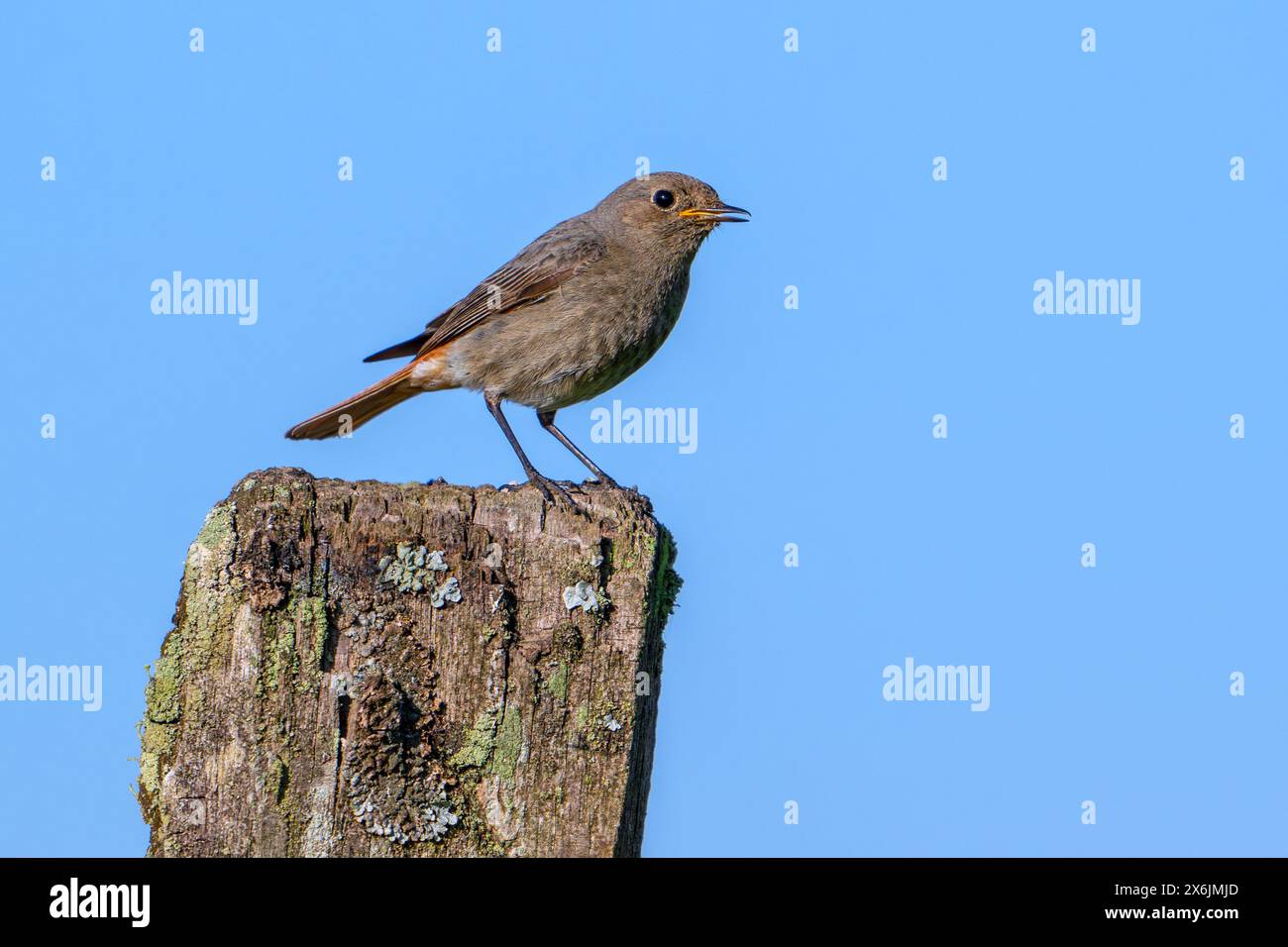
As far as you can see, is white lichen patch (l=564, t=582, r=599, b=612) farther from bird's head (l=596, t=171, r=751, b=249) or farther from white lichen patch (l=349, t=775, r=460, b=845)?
bird's head (l=596, t=171, r=751, b=249)

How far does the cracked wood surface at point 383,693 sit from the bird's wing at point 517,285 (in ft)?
15.7

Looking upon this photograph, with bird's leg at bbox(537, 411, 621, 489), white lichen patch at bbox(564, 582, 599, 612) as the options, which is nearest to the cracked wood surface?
white lichen patch at bbox(564, 582, 599, 612)

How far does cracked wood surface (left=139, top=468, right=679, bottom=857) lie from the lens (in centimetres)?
425

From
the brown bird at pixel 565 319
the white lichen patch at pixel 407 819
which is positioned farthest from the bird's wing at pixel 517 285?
the white lichen patch at pixel 407 819

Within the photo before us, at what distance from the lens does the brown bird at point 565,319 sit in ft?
29.6

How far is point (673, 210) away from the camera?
9727mm

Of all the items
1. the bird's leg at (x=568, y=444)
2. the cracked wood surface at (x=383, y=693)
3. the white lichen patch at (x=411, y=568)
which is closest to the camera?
the cracked wood surface at (x=383, y=693)

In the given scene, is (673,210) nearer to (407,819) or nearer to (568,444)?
(568,444)

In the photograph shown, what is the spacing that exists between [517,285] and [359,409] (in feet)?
4.48

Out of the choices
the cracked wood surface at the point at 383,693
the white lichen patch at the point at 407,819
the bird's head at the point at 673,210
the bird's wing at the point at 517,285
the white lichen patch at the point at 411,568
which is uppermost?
the bird's head at the point at 673,210

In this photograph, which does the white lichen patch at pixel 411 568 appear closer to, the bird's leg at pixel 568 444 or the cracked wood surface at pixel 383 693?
the cracked wood surface at pixel 383 693

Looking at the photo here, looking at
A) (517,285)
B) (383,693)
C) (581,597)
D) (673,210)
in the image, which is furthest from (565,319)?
(383,693)
